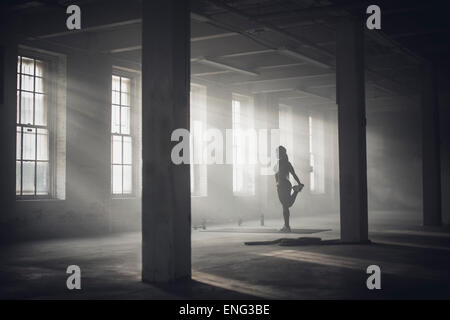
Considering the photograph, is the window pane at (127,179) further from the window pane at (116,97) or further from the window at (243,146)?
the window at (243,146)

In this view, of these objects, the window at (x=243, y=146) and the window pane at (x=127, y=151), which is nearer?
the window pane at (x=127, y=151)

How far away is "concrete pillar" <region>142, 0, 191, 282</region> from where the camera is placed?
272 inches

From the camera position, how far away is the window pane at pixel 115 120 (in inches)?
615

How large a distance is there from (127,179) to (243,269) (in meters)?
8.78

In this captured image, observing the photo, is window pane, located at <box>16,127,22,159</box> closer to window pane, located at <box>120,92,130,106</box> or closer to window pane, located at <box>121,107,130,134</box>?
window pane, located at <box>121,107,130,134</box>

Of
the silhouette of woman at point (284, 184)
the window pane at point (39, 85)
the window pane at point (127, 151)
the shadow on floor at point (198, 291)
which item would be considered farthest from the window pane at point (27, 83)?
the shadow on floor at point (198, 291)

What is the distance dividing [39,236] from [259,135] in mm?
10771

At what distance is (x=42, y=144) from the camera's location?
538 inches

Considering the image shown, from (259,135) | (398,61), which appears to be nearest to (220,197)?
(259,135)

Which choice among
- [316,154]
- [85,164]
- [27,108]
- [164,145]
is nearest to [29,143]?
[27,108]

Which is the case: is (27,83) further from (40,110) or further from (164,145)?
(164,145)

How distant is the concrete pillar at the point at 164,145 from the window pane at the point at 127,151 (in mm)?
9006

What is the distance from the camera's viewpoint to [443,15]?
12789 mm
